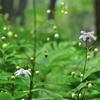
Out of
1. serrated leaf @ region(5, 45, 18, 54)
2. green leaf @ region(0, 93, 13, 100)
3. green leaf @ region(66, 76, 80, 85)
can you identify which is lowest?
green leaf @ region(0, 93, 13, 100)

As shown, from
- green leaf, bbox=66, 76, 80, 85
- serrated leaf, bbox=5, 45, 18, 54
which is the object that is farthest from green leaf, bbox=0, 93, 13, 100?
serrated leaf, bbox=5, 45, 18, 54

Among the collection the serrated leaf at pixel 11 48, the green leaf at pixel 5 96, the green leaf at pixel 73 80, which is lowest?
the green leaf at pixel 5 96

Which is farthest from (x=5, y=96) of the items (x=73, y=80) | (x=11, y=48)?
(x=11, y=48)

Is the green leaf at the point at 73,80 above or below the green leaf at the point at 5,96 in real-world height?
above

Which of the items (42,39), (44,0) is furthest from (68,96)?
(44,0)

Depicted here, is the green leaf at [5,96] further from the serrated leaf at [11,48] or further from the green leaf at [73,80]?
the serrated leaf at [11,48]

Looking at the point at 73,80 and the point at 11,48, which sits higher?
the point at 11,48

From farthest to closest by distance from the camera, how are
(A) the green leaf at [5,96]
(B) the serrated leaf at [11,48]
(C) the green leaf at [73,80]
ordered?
(B) the serrated leaf at [11,48] < (C) the green leaf at [73,80] < (A) the green leaf at [5,96]

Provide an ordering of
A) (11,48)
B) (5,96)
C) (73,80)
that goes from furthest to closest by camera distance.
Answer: (11,48)
(73,80)
(5,96)

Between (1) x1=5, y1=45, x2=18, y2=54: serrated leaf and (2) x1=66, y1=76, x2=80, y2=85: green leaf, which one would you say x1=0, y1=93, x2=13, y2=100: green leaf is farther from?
(1) x1=5, y1=45, x2=18, y2=54: serrated leaf

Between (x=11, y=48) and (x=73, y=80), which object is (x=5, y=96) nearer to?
(x=73, y=80)

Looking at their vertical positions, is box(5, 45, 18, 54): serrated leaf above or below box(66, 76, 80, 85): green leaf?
above

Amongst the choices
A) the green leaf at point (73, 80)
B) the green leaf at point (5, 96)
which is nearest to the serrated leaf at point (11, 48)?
the green leaf at point (73, 80)
